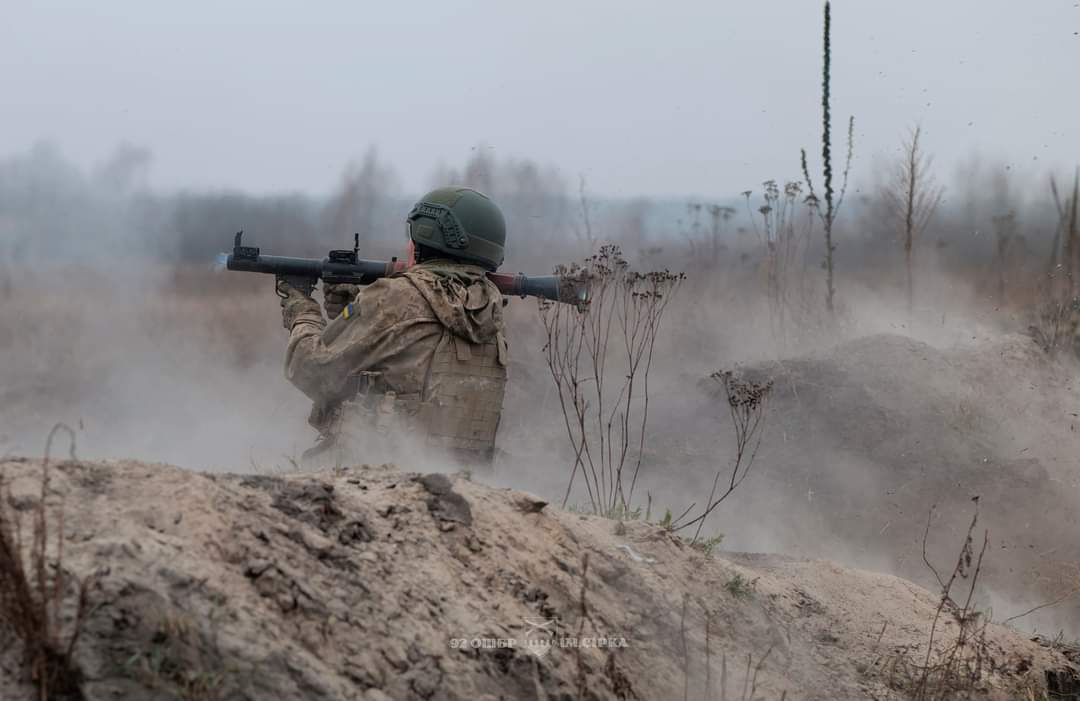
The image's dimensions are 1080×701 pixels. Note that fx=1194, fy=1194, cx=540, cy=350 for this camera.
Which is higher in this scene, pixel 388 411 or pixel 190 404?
pixel 388 411

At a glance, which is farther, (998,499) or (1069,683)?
(998,499)

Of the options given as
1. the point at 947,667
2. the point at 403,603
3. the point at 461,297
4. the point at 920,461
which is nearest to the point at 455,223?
the point at 461,297

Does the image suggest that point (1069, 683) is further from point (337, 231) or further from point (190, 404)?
point (337, 231)

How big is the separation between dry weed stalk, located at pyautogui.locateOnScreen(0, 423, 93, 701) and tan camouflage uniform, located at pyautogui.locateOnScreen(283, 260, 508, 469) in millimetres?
2807

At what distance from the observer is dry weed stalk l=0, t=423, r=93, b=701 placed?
8.29ft

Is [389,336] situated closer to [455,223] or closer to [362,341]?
[362,341]

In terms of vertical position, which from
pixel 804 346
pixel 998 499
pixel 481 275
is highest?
pixel 481 275

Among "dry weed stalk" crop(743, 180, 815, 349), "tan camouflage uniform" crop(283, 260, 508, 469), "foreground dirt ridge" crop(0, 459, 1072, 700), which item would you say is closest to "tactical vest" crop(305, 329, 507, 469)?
"tan camouflage uniform" crop(283, 260, 508, 469)

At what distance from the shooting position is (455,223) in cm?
590

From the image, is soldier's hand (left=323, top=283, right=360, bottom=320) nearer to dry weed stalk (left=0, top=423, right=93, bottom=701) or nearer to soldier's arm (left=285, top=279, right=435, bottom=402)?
soldier's arm (left=285, top=279, right=435, bottom=402)

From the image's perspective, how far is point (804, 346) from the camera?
42.7 ft

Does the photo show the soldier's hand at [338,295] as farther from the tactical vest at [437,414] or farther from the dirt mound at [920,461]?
the dirt mound at [920,461]

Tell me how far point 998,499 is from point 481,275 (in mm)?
5648

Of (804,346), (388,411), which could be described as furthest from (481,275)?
(804,346)
